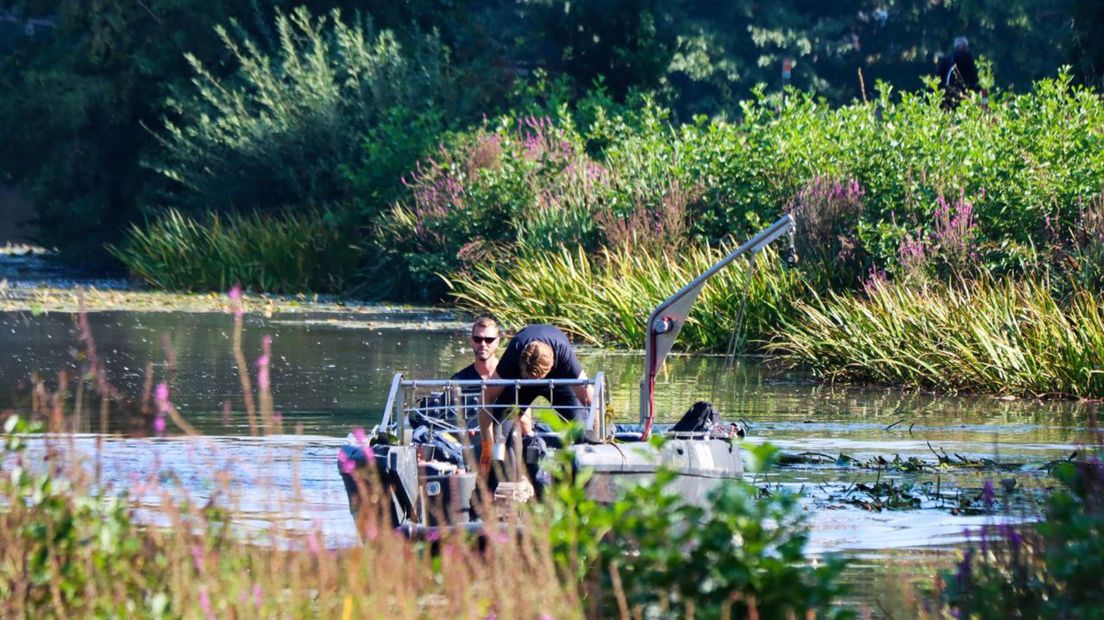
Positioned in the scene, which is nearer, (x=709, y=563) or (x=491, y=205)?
(x=709, y=563)

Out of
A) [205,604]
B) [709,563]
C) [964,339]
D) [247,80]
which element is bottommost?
[205,604]

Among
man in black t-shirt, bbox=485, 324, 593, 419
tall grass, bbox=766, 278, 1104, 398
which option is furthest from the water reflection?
man in black t-shirt, bbox=485, 324, 593, 419

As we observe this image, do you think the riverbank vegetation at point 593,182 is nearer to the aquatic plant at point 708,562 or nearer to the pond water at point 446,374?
the pond water at point 446,374

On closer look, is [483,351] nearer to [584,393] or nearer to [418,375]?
[584,393]

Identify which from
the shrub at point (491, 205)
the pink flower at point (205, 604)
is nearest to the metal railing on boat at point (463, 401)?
the pink flower at point (205, 604)

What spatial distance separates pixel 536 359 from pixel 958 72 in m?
16.5

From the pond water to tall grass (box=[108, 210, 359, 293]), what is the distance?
722 cm

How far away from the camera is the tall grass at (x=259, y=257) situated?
1384 inches

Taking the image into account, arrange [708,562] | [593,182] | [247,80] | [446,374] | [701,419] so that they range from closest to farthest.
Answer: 1. [708,562]
2. [701,419]
3. [446,374]
4. [593,182]
5. [247,80]

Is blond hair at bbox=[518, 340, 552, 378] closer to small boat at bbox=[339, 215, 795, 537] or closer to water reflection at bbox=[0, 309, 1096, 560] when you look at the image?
small boat at bbox=[339, 215, 795, 537]

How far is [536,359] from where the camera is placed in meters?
11.7

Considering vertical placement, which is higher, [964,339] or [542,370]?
[964,339]

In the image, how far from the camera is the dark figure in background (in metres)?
26.7

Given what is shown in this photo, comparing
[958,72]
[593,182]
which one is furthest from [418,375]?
[958,72]
